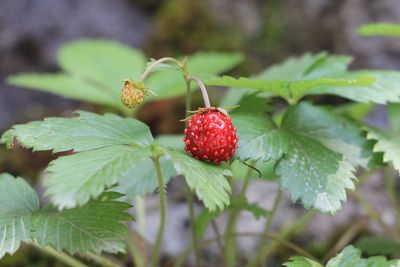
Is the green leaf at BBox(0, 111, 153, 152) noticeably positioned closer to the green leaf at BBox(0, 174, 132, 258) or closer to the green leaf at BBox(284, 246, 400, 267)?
the green leaf at BBox(0, 174, 132, 258)

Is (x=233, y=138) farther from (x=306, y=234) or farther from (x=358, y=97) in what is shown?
(x=306, y=234)

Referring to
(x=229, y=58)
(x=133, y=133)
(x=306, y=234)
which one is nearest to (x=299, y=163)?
(x=133, y=133)

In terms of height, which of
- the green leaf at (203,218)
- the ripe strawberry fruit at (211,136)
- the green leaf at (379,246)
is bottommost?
the green leaf at (379,246)

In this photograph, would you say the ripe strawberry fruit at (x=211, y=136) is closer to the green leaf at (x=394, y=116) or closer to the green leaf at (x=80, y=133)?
the green leaf at (x=80, y=133)

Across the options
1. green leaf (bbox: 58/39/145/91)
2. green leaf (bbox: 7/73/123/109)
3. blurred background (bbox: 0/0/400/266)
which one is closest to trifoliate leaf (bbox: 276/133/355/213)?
blurred background (bbox: 0/0/400/266)

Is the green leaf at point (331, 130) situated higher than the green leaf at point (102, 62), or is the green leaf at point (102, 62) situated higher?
the green leaf at point (331, 130)

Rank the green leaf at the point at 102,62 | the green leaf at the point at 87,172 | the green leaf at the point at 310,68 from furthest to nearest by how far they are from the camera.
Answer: the green leaf at the point at 102,62
the green leaf at the point at 310,68
the green leaf at the point at 87,172

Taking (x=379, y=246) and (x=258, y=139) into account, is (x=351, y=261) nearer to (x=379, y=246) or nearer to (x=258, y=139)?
(x=258, y=139)


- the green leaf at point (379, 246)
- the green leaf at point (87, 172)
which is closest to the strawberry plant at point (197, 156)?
the green leaf at point (87, 172)

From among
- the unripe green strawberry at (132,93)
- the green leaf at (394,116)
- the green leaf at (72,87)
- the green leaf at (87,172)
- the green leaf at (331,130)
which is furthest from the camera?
the green leaf at (72,87)
